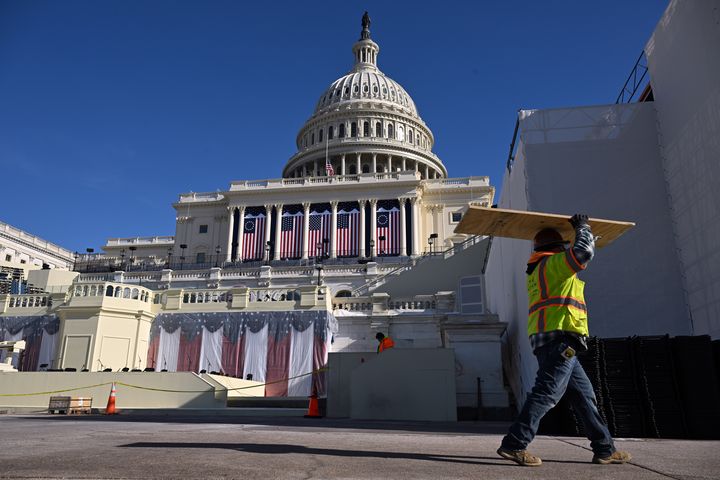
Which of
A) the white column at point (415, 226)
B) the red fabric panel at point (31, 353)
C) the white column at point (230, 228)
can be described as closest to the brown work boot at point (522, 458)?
the red fabric panel at point (31, 353)

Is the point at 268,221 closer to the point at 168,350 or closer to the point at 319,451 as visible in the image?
the point at 168,350

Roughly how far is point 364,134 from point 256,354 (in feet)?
236

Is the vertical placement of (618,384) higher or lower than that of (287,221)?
lower

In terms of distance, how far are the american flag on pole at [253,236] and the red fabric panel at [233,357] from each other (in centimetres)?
3675

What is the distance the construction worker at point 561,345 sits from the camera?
5.20 m

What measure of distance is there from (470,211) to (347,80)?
4059 inches

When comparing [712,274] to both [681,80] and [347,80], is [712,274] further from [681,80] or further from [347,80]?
[347,80]

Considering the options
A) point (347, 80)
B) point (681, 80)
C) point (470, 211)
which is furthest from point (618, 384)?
point (347, 80)

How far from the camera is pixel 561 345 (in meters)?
5.51

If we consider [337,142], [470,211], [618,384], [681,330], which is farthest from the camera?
[337,142]

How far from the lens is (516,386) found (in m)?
16.9

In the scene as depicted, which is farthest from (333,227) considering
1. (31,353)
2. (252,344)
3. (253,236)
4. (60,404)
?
(60,404)

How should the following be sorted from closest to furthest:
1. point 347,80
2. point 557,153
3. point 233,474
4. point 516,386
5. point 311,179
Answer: point 233,474, point 557,153, point 516,386, point 311,179, point 347,80

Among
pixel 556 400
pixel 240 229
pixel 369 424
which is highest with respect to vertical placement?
pixel 240 229
